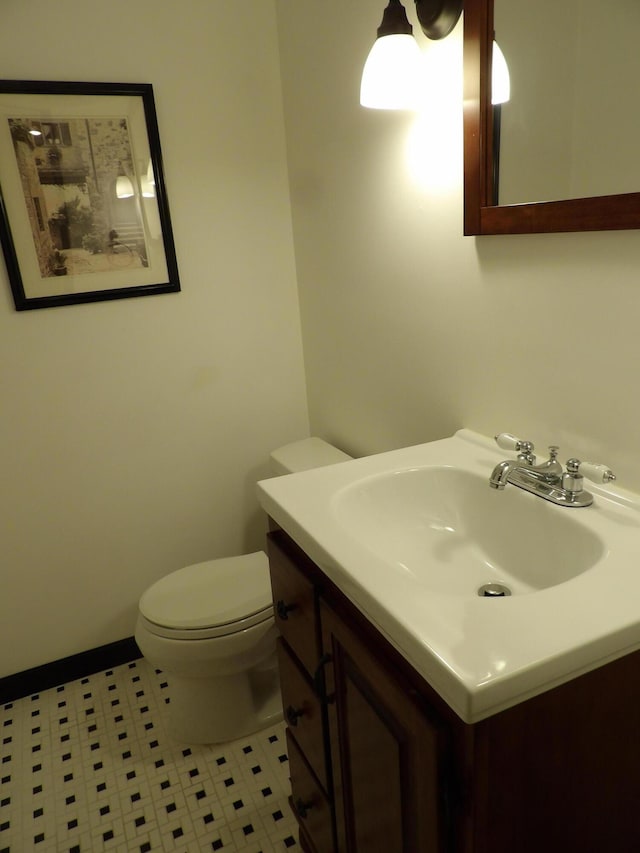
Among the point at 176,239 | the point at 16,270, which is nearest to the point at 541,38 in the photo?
the point at 176,239

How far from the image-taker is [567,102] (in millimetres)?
1038

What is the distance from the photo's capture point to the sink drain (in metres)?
1.06

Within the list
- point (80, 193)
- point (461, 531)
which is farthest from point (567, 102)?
point (80, 193)

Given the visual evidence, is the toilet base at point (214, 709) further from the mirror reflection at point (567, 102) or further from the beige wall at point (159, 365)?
the mirror reflection at point (567, 102)

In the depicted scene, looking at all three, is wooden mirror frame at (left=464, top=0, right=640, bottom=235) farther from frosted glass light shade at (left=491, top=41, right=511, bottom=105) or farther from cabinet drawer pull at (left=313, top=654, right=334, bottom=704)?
cabinet drawer pull at (left=313, top=654, right=334, bottom=704)

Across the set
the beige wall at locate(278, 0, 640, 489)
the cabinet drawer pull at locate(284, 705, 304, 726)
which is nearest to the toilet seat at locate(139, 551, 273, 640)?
the cabinet drawer pull at locate(284, 705, 304, 726)

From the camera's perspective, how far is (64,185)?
6.02ft

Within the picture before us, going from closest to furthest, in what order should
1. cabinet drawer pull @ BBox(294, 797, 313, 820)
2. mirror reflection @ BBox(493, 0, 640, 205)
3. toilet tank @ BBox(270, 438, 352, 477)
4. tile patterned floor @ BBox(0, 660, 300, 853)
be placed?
mirror reflection @ BBox(493, 0, 640, 205) < cabinet drawer pull @ BBox(294, 797, 313, 820) < tile patterned floor @ BBox(0, 660, 300, 853) < toilet tank @ BBox(270, 438, 352, 477)

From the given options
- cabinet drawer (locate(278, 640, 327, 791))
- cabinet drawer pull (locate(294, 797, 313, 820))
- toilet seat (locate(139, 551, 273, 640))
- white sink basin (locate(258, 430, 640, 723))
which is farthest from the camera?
toilet seat (locate(139, 551, 273, 640))

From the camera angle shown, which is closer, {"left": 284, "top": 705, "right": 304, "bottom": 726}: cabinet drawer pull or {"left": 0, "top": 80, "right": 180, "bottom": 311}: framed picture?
{"left": 284, "top": 705, "right": 304, "bottom": 726}: cabinet drawer pull

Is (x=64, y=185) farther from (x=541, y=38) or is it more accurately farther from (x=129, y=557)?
(x=541, y=38)

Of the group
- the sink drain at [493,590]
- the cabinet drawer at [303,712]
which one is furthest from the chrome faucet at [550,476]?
the cabinet drawer at [303,712]

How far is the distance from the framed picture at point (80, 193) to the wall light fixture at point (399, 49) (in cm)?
88

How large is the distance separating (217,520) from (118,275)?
0.92m
